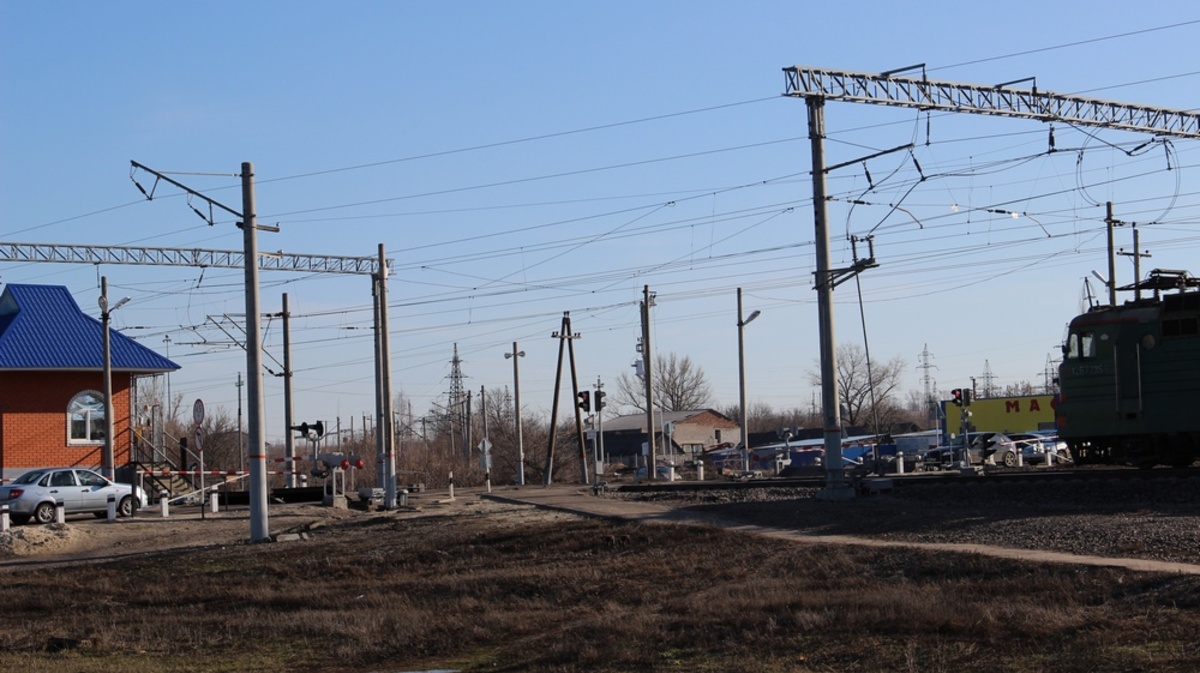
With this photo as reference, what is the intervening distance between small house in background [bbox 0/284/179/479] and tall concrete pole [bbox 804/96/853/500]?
1044 inches

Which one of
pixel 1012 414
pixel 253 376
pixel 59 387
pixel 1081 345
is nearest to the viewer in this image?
pixel 253 376

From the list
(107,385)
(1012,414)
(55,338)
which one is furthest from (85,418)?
(1012,414)

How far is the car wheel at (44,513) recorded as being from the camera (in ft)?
109

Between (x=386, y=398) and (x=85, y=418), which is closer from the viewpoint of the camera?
(x=386, y=398)

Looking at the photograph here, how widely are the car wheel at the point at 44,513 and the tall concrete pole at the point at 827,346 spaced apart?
20.4 meters

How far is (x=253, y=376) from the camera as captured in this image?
82.2 feet

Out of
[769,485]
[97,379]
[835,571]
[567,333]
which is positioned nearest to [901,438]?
[567,333]

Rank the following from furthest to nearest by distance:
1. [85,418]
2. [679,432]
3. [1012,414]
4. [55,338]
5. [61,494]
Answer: [679,432], [1012,414], [55,338], [85,418], [61,494]

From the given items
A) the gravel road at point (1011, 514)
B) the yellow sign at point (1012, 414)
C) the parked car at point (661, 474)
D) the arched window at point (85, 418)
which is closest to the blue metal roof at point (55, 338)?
the arched window at point (85, 418)

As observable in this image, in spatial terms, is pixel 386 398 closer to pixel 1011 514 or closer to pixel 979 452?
pixel 1011 514

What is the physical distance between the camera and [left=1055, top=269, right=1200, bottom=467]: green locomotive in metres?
29.8

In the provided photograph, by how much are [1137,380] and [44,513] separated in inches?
1093

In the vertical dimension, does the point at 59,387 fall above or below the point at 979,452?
above

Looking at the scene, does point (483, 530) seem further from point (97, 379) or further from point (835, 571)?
point (97, 379)
